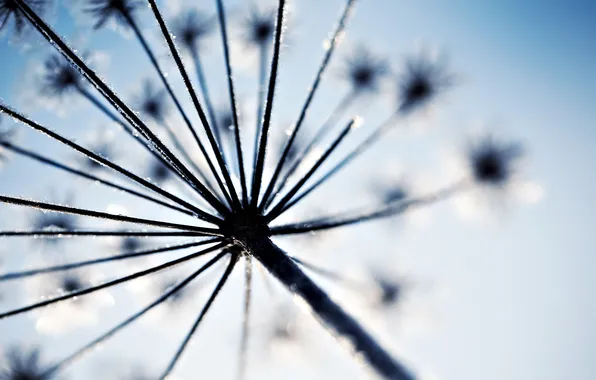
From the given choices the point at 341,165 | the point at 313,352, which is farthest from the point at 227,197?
the point at 313,352

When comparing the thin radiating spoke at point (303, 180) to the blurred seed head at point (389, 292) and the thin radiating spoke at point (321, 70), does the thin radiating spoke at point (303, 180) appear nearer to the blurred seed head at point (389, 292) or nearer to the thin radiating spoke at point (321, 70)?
the thin radiating spoke at point (321, 70)

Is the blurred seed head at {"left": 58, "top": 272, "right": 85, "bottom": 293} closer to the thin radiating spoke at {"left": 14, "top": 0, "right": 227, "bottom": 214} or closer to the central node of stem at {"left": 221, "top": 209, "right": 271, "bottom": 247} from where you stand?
the central node of stem at {"left": 221, "top": 209, "right": 271, "bottom": 247}

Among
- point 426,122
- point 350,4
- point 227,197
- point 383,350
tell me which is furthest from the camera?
point 426,122

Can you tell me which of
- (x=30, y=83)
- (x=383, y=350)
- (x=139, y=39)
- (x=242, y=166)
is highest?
(x=30, y=83)

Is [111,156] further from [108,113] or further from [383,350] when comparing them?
[383,350]

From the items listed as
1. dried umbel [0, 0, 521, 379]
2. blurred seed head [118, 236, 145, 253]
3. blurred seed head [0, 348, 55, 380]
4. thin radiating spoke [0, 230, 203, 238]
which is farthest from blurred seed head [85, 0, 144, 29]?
blurred seed head [0, 348, 55, 380]

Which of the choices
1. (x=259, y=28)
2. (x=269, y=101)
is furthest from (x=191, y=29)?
(x=269, y=101)
